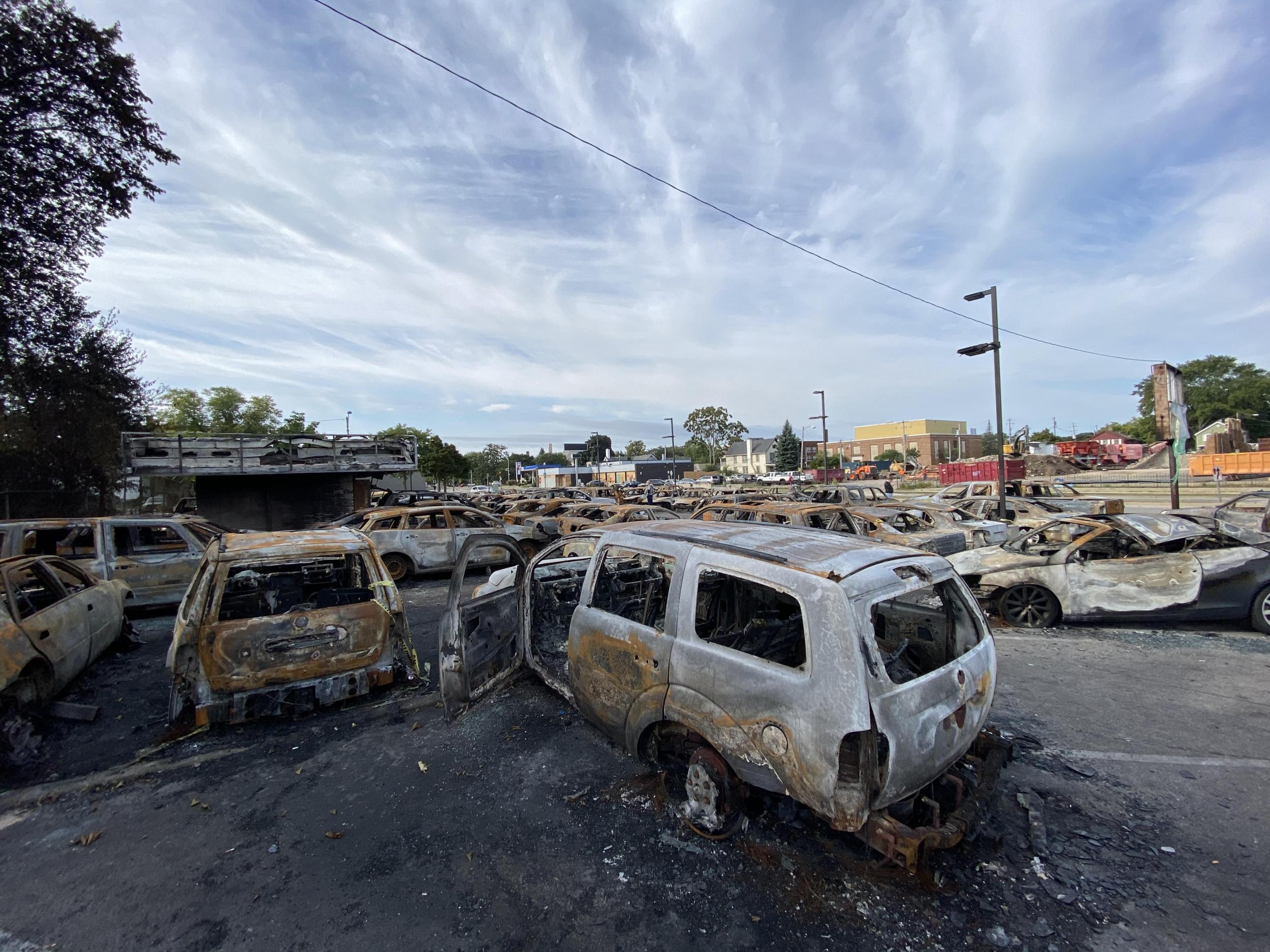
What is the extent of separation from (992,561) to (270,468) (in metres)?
16.7

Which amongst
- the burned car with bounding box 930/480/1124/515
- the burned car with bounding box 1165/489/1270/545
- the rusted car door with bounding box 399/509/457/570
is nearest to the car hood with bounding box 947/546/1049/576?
the burned car with bounding box 1165/489/1270/545

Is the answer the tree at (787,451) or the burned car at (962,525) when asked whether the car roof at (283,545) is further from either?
the tree at (787,451)

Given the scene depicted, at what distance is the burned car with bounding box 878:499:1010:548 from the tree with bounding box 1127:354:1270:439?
205 ft

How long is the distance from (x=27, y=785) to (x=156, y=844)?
147 centimetres

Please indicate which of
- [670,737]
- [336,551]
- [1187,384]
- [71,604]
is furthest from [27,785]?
[1187,384]

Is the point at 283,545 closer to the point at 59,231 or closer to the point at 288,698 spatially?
the point at 288,698

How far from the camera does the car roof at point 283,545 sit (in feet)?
14.1

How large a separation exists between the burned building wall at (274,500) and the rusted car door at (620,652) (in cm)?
1443

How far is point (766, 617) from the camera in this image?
12.9 feet

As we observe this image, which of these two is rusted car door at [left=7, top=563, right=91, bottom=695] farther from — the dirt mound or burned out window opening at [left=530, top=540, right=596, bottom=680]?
the dirt mound

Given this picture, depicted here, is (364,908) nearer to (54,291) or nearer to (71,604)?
(71,604)

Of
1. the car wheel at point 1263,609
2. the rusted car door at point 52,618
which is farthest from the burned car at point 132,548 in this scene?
the car wheel at point 1263,609

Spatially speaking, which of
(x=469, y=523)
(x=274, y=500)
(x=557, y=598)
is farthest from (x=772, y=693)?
(x=274, y=500)

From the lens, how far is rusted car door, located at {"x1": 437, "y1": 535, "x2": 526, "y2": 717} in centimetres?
401
